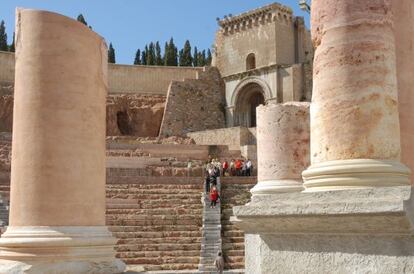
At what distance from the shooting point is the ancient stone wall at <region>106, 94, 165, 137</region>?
4666 centimetres

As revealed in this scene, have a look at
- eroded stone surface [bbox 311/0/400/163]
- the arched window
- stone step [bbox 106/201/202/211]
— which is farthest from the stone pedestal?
the arched window

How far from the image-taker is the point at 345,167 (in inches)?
216

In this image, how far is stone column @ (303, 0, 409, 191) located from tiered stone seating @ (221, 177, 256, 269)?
33.8 feet

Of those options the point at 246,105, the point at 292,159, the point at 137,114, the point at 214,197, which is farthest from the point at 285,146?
the point at 137,114

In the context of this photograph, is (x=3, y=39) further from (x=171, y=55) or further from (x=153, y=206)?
(x=153, y=206)

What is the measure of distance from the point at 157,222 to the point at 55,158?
12.2 m

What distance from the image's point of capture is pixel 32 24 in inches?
343

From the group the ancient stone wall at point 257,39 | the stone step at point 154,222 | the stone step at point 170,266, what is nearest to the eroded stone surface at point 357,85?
the stone step at point 170,266

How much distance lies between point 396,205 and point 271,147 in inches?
244

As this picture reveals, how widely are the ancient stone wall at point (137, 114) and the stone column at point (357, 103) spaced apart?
135 feet

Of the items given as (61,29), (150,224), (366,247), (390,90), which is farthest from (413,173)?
(150,224)

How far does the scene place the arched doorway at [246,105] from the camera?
46.1 metres

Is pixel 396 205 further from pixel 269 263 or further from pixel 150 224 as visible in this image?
pixel 150 224

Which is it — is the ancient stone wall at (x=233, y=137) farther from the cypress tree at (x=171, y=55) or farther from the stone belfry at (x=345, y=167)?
the stone belfry at (x=345, y=167)
